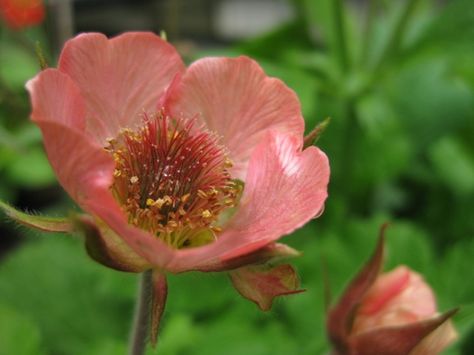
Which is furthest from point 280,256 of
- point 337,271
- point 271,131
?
point 337,271

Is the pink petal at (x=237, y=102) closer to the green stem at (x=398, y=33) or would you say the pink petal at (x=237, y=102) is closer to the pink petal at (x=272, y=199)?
the pink petal at (x=272, y=199)

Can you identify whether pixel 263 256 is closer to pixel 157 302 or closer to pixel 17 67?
pixel 157 302

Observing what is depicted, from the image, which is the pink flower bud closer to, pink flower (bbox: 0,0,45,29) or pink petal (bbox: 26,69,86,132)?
pink petal (bbox: 26,69,86,132)

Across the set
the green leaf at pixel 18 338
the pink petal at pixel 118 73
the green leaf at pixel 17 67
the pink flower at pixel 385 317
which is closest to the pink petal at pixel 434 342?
the pink flower at pixel 385 317

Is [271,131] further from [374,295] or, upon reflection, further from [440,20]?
[440,20]

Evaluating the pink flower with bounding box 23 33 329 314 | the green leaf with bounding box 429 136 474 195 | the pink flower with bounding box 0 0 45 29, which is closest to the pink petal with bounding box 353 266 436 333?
the pink flower with bounding box 23 33 329 314

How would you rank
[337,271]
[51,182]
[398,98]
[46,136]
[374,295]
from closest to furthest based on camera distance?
1. [46,136]
2. [374,295]
3. [337,271]
4. [398,98]
5. [51,182]

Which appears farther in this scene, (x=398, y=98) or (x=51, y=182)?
(x=51, y=182)
